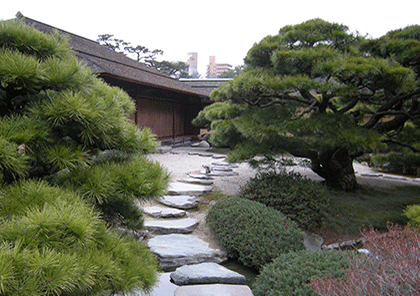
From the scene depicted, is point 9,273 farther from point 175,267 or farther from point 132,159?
point 175,267

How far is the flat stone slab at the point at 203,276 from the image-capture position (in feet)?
8.63

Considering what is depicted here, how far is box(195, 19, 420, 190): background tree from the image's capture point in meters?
4.13

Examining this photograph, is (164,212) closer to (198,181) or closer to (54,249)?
(198,181)

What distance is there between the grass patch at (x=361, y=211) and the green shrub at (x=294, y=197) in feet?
0.89

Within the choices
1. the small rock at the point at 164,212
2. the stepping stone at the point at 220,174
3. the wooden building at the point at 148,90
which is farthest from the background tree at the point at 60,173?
the wooden building at the point at 148,90

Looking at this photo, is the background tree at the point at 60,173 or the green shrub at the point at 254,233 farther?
the green shrub at the point at 254,233

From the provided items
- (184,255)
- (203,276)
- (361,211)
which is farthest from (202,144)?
(203,276)

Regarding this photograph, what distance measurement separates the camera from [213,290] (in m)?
2.48

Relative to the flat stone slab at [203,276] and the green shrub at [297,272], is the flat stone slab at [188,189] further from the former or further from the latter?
the green shrub at [297,272]

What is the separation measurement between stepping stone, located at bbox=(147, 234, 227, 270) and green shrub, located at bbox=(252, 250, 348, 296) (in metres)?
0.88

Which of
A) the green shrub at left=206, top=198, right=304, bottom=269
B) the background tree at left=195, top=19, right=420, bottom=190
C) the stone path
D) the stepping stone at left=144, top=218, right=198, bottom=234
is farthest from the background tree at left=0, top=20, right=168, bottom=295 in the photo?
the background tree at left=195, top=19, right=420, bottom=190

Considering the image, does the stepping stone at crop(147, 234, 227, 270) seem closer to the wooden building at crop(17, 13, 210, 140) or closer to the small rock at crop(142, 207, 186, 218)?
the small rock at crop(142, 207, 186, 218)

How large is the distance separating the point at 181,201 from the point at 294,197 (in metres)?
1.67

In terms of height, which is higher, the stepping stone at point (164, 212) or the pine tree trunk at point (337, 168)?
the pine tree trunk at point (337, 168)
